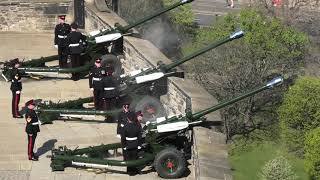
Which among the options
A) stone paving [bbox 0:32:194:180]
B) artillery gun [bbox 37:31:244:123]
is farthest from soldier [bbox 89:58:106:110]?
stone paving [bbox 0:32:194:180]

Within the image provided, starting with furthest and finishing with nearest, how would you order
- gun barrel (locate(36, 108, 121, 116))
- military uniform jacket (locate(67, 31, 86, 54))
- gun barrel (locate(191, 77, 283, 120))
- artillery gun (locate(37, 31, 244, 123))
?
military uniform jacket (locate(67, 31, 86, 54)) → artillery gun (locate(37, 31, 244, 123)) → gun barrel (locate(36, 108, 121, 116)) → gun barrel (locate(191, 77, 283, 120))

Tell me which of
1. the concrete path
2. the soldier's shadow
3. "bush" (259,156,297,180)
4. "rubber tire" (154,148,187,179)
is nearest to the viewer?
"rubber tire" (154,148,187,179)

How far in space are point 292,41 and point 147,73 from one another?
130ft

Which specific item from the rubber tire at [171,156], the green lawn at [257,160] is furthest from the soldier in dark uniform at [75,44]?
the green lawn at [257,160]

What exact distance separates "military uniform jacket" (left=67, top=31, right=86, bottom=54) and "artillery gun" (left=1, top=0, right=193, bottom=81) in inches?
5.6

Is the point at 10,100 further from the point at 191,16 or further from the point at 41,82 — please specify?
the point at 191,16

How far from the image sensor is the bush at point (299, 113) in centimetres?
4219

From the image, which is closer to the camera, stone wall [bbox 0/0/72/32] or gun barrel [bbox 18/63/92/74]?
gun barrel [bbox 18/63/92/74]

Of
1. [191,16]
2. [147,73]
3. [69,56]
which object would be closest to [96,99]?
[147,73]

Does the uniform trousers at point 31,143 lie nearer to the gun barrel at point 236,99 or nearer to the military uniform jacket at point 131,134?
the military uniform jacket at point 131,134

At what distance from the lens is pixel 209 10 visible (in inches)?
3093

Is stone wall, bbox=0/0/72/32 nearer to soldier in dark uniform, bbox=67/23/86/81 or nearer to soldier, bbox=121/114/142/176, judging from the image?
soldier in dark uniform, bbox=67/23/86/81

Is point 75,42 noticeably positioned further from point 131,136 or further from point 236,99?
point 236,99

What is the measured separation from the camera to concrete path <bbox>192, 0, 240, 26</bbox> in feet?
246
